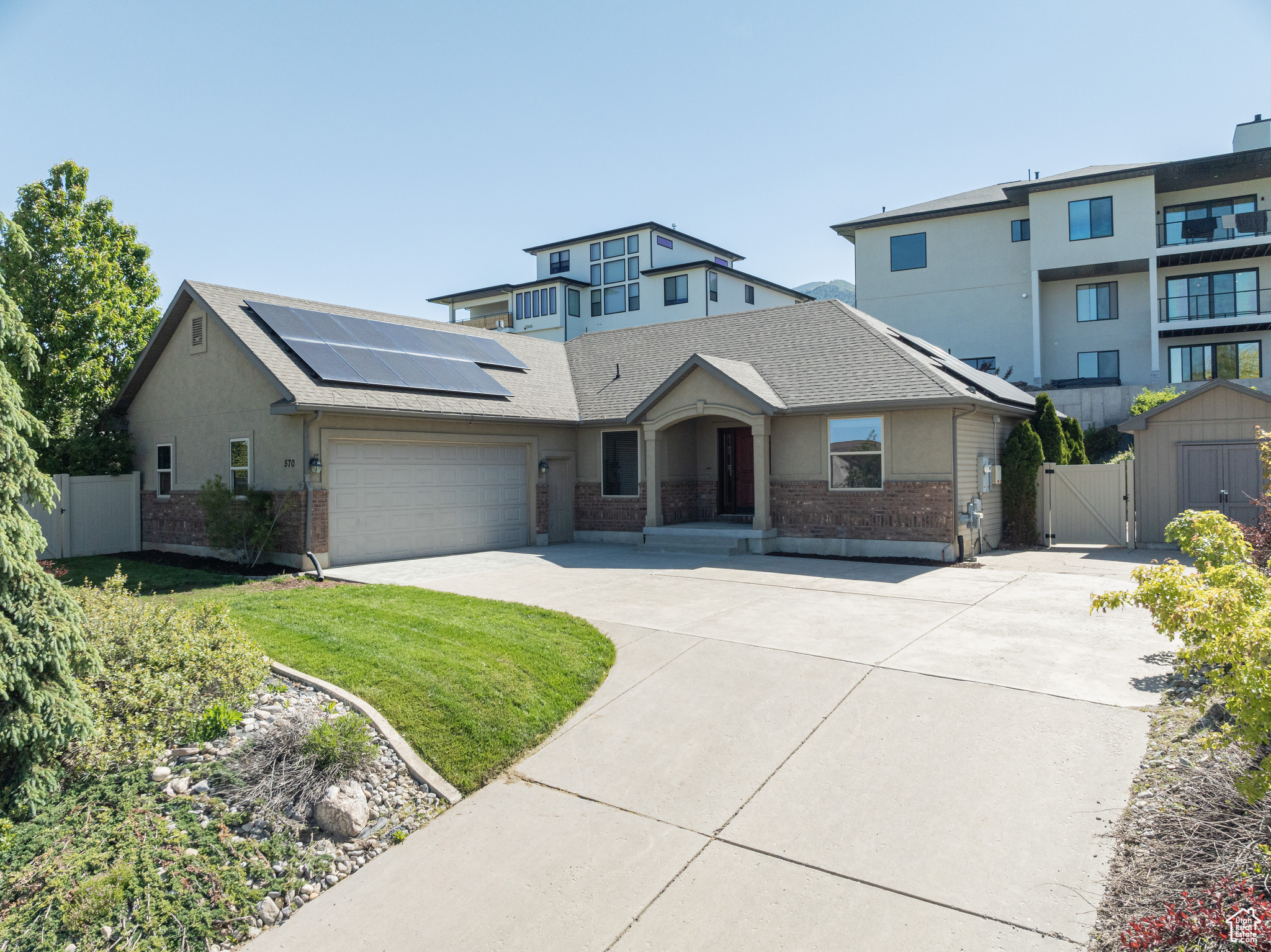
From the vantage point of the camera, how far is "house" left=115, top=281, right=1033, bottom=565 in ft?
46.9

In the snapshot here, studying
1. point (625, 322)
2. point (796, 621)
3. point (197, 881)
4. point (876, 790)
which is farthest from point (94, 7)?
point (625, 322)

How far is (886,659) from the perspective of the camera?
24.9 ft

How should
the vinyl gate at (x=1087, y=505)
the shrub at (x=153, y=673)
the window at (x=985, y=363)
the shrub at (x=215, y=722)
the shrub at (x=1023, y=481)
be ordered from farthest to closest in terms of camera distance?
1. the window at (x=985, y=363)
2. the shrub at (x=1023, y=481)
3. the vinyl gate at (x=1087, y=505)
4. the shrub at (x=215, y=722)
5. the shrub at (x=153, y=673)

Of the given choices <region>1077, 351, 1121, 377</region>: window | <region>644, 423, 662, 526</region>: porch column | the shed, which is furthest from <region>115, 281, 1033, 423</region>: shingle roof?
<region>1077, 351, 1121, 377</region>: window

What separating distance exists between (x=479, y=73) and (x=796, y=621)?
406 inches

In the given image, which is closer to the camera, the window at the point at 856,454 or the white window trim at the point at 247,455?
the white window trim at the point at 247,455

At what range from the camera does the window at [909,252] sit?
107 feet

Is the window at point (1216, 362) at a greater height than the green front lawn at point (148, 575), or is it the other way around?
the window at point (1216, 362)

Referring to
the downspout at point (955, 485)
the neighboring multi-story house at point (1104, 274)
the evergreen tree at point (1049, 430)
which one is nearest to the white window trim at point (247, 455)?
the downspout at point (955, 485)

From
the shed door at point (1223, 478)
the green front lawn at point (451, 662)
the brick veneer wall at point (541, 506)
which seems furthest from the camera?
the brick veneer wall at point (541, 506)
